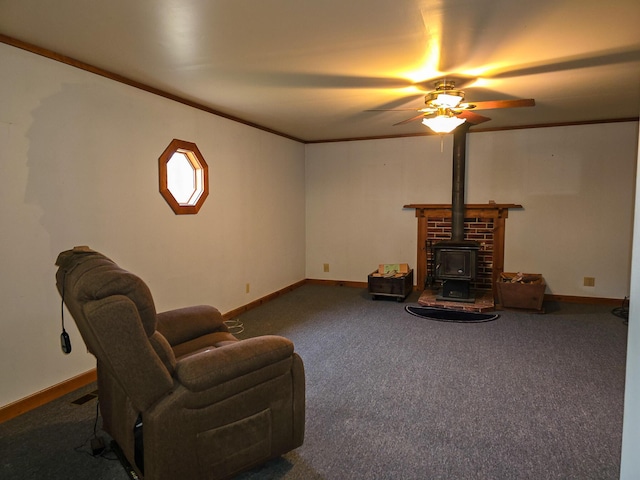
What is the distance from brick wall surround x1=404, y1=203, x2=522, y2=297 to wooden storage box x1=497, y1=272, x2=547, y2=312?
2.16 feet

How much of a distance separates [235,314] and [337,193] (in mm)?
2609

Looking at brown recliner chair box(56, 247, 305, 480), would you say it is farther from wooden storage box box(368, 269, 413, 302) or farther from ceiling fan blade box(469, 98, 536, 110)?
wooden storage box box(368, 269, 413, 302)

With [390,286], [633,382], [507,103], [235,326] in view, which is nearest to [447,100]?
[507,103]

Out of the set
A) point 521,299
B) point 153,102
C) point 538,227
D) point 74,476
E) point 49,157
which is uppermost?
point 153,102

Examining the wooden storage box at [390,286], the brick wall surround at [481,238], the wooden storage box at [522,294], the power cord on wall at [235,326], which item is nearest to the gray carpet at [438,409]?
the power cord on wall at [235,326]

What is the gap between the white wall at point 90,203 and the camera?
2.59 meters


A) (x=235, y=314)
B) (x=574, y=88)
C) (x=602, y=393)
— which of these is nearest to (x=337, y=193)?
(x=235, y=314)

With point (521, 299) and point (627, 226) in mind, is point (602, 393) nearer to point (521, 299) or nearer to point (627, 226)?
point (521, 299)

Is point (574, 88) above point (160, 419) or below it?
above

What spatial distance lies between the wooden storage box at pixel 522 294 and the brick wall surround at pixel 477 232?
657mm

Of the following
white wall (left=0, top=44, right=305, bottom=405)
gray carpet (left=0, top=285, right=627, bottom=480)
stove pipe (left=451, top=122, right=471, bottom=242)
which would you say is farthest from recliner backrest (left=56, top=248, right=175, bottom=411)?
stove pipe (left=451, top=122, right=471, bottom=242)

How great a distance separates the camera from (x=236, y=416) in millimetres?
1824

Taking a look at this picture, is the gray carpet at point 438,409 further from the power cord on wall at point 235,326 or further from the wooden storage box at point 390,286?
the wooden storage box at point 390,286

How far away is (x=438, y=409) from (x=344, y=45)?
2.38m
